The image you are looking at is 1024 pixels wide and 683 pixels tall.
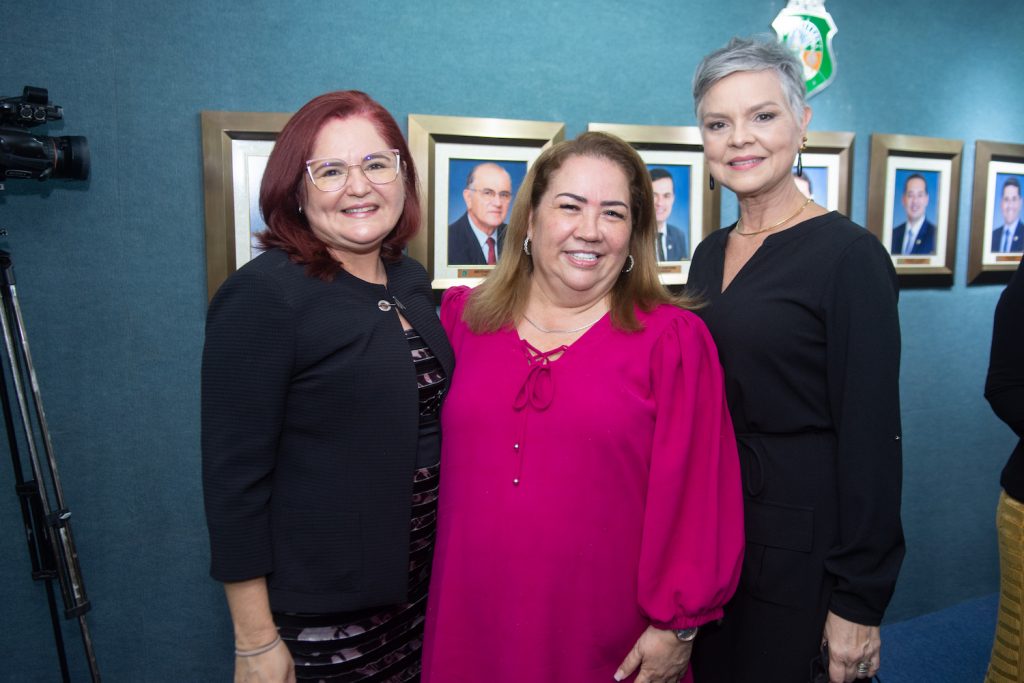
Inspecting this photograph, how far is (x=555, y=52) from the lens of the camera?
264 centimetres

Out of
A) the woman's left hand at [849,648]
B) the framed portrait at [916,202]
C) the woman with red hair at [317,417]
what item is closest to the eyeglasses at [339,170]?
the woman with red hair at [317,417]

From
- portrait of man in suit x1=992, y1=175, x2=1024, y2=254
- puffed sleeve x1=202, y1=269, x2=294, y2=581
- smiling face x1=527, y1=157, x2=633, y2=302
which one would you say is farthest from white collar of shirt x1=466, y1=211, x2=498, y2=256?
portrait of man in suit x1=992, y1=175, x2=1024, y2=254

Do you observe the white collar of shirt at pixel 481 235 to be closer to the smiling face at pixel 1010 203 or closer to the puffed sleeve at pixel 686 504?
the puffed sleeve at pixel 686 504

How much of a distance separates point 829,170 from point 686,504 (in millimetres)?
2258

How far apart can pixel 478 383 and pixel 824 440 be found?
0.79 m

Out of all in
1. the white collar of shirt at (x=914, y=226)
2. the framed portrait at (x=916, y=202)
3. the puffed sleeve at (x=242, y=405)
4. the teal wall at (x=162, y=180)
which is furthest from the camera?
the white collar of shirt at (x=914, y=226)

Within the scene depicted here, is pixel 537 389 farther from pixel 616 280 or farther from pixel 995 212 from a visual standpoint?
pixel 995 212

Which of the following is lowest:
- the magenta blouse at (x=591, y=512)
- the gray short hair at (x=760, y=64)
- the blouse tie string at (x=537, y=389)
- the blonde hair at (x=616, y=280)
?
the magenta blouse at (x=591, y=512)

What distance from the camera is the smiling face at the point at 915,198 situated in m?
3.31

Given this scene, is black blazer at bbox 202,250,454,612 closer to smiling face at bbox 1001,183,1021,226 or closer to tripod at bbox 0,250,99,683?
tripod at bbox 0,250,99,683

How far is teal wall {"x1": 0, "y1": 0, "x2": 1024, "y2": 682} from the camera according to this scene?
216 cm

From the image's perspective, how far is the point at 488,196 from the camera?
8.37 feet

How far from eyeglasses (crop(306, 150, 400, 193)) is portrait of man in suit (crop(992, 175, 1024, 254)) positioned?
3.41 meters

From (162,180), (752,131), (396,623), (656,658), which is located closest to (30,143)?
(162,180)
